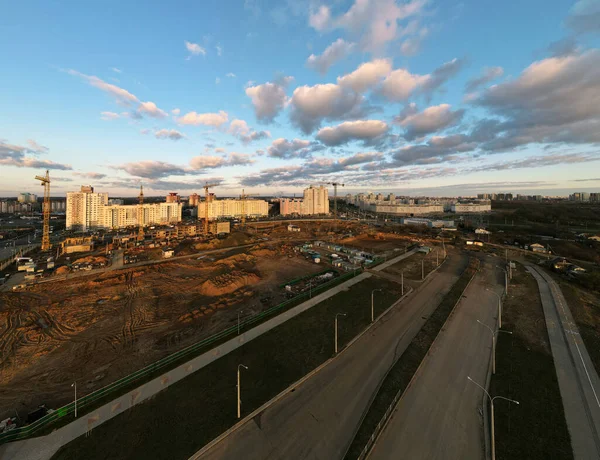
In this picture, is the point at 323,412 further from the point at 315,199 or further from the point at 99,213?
the point at 315,199

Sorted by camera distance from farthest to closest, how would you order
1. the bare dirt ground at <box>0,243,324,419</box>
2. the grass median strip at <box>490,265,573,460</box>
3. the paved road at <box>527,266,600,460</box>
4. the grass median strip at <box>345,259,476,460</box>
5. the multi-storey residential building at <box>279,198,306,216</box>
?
the multi-storey residential building at <box>279,198,306,216</box>
the bare dirt ground at <box>0,243,324,419</box>
the paved road at <box>527,266,600,460</box>
the grass median strip at <box>345,259,476,460</box>
the grass median strip at <box>490,265,573,460</box>

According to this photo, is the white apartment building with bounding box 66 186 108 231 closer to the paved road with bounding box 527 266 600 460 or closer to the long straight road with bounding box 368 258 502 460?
the long straight road with bounding box 368 258 502 460

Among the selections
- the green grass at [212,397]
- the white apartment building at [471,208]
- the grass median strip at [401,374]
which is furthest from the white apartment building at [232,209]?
the white apartment building at [471,208]

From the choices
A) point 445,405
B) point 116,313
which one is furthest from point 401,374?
point 116,313

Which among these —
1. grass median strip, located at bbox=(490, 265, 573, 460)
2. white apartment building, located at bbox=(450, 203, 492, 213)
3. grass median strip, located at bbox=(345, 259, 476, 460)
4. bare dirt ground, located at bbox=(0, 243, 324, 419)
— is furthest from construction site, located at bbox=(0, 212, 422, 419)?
white apartment building, located at bbox=(450, 203, 492, 213)

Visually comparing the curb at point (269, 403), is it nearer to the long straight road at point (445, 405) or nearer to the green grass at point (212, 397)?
the green grass at point (212, 397)
